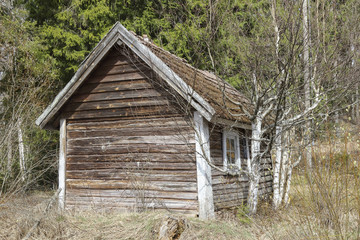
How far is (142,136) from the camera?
9461mm

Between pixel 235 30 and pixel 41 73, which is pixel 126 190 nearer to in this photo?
pixel 235 30

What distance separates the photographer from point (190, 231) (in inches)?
281

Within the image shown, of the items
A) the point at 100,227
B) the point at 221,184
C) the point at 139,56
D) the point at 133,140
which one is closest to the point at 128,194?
the point at 133,140

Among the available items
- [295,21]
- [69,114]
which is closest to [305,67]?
[295,21]

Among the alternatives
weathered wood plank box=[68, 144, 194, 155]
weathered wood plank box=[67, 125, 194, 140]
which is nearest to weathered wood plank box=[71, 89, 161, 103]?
weathered wood plank box=[67, 125, 194, 140]

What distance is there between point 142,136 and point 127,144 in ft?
1.58

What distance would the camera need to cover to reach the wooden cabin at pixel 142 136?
8.70 m

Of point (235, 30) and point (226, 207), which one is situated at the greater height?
point (235, 30)

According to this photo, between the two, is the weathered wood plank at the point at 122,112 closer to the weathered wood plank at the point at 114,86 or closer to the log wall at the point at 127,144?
the log wall at the point at 127,144

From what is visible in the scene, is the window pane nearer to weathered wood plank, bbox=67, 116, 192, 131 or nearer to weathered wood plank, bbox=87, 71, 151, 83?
weathered wood plank, bbox=67, 116, 192, 131

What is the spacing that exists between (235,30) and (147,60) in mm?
2511

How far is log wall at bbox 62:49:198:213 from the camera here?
29.3 feet

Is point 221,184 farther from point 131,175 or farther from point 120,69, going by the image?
point 120,69

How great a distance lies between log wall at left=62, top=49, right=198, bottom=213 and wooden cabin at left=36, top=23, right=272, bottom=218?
0.08 ft
